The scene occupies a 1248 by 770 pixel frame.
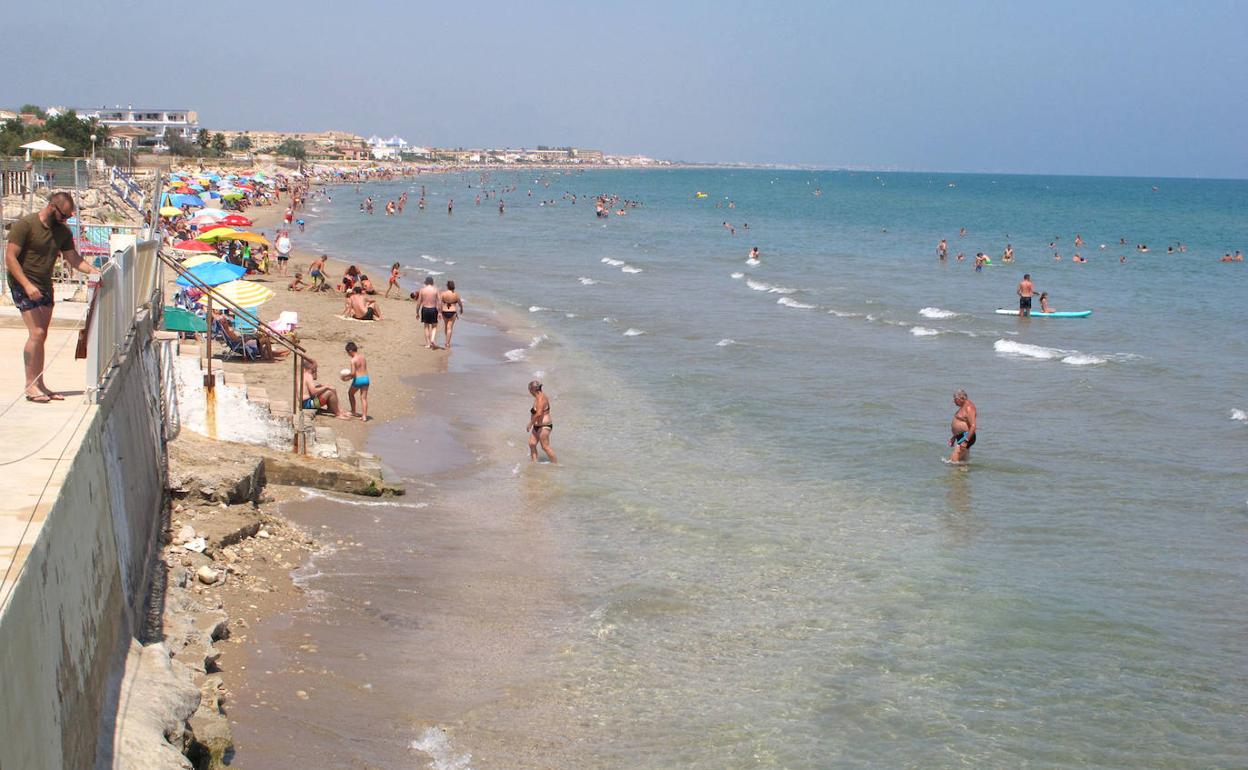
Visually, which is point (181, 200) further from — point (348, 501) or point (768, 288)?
point (348, 501)

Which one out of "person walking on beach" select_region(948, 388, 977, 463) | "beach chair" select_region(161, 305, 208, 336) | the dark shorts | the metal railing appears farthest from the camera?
"beach chair" select_region(161, 305, 208, 336)

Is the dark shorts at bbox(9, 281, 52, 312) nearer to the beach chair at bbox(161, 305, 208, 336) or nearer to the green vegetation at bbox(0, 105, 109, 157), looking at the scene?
the beach chair at bbox(161, 305, 208, 336)

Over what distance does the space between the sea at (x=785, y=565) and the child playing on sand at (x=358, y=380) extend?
513 millimetres

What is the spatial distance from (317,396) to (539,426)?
10.0 ft

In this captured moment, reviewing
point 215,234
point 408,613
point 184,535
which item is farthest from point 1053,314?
point 184,535

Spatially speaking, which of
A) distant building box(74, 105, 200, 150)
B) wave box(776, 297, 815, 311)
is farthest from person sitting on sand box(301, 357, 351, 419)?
distant building box(74, 105, 200, 150)

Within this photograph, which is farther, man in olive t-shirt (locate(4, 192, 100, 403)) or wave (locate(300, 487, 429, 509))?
wave (locate(300, 487, 429, 509))

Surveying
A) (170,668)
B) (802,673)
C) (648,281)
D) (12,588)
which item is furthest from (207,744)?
(648,281)

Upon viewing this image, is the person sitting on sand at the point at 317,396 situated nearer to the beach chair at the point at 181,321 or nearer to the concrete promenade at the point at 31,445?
the beach chair at the point at 181,321

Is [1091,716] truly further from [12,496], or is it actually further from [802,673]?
[12,496]

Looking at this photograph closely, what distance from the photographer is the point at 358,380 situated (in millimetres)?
15867

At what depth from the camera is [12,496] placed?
212 inches

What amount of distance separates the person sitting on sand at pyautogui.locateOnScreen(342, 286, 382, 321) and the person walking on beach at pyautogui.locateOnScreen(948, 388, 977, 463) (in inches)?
532

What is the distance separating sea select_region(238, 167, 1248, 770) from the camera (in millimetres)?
7926
